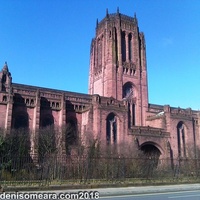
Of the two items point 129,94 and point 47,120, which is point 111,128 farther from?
point 129,94

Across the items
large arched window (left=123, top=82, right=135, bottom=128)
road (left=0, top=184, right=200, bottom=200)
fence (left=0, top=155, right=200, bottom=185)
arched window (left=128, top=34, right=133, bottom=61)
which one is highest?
arched window (left=128, top=34, right=133, bottom=61)

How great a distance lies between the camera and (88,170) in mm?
20859

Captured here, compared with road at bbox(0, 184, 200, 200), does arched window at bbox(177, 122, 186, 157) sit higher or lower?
higher

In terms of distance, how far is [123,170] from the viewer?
71.3ft

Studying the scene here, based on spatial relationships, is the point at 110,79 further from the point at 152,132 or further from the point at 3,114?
the point at 3,114

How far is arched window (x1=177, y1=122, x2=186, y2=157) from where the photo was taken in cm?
4716

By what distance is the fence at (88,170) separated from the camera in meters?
18.0

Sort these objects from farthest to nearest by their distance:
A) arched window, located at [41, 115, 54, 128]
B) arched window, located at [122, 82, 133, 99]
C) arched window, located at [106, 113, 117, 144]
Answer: arched window, located at [122, 82, 133, 99], arched window, located at [41, 115, 54, 128], arched window, located at [106, 113, 117, 144]


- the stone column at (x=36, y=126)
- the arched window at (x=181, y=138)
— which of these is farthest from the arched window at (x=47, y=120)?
the arched window at (x=181, y=138)

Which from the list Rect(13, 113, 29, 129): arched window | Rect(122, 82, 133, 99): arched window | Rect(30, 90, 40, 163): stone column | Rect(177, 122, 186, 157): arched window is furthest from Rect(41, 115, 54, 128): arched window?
Rect(177, 122, 186, 157): arched window

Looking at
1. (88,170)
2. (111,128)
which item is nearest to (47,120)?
(111,128)

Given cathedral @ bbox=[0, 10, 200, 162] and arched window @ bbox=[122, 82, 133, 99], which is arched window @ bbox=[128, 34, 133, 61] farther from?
arched window @ bbox=[122, 82, 133, 99]

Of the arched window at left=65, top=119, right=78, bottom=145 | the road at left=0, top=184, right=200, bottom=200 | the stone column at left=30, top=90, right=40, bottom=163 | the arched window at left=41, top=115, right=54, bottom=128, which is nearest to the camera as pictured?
the road at left=0, top=184, right=200, bottom=200

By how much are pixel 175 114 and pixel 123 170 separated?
29767 mm
